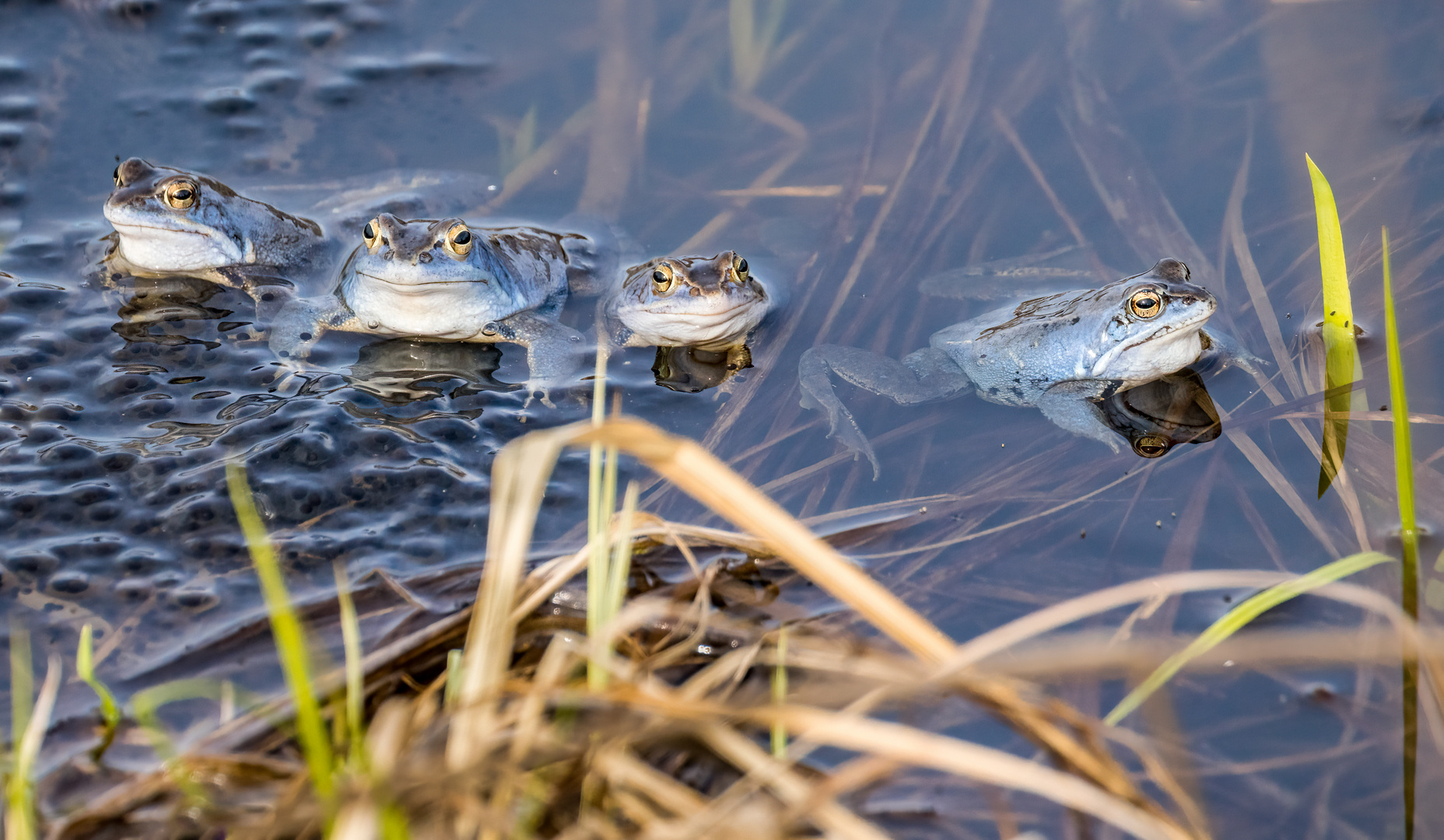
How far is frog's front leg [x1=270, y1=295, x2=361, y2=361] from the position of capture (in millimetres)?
5406

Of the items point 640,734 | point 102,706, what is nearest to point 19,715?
point 102,706

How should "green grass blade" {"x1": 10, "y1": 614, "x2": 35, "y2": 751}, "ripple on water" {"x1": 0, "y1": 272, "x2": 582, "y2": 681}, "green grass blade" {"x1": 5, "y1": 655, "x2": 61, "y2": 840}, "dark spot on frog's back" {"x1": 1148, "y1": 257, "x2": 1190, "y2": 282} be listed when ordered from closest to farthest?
"green grass blade" {"x1": 5, "y1": 655, "x2": 61, "y2": 840}, "green grass blade" {"x1": 10, "y1": 614, "x2": 35, "y2": 751}, "ripple on water" {"x1": 0, "y1": 272, "x2": 582, "y2": 681}, "dark spot on frog's back" {"x1": 1148, "y1": 257, "x2": 1190, "y2": 282}

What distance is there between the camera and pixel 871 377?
5.20m

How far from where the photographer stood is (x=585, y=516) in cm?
429

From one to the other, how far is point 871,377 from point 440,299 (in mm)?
2404

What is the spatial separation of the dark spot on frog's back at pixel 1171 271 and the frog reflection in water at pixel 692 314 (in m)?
2.10

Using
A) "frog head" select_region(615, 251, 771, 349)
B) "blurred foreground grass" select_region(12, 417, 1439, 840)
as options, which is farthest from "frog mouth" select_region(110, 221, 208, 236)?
"blurred foreground grass" select_region(12, 417, 1439, 840)

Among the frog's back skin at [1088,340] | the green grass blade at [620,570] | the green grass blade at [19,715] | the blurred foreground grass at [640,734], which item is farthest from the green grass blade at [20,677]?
the frog's back skin at [1088,340]

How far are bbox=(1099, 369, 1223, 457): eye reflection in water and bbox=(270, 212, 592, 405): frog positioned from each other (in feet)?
9.43

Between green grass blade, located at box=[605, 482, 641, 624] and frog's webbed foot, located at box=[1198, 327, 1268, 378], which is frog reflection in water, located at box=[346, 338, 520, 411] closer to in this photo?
green grass blade, located at box=[605, 482, 641, 624]

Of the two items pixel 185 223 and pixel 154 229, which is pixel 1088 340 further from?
pixel 154 229

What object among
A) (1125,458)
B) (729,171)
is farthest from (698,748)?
(729,171)

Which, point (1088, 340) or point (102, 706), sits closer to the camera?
point (102, 706)

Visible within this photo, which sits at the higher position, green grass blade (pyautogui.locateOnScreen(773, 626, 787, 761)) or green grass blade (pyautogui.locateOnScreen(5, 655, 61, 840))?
green grass blade (pyautogui.locateOnScreen(773, 626, 787, 761))
